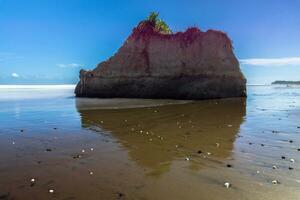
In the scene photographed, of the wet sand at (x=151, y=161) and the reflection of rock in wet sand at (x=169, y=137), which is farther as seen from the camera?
the reflection of rock in wet sand at (x=169, y=137)

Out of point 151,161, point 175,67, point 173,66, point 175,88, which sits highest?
point 173,66

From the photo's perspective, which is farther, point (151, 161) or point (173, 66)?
point (173, 66)

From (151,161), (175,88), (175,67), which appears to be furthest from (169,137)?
(175,67)

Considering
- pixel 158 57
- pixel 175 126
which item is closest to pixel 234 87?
pixel 158 57

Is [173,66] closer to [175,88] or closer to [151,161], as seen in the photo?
[175,88]

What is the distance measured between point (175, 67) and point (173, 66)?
0.77 feet

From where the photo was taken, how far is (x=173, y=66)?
1390 inches

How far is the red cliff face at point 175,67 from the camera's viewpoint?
34.4 metres

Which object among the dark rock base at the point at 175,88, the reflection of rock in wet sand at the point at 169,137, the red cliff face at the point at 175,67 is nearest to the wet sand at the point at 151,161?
the reflection of rock in wet sand at the point at 169,137

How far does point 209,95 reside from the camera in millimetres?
33844

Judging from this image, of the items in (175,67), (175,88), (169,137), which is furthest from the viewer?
(175,67)

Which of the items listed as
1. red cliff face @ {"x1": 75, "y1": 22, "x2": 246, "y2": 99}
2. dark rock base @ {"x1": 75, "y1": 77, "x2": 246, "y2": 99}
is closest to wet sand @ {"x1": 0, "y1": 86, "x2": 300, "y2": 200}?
dark rock base @ {"x1": 75, "y1": 77, "x2": 246, "y2": 99}

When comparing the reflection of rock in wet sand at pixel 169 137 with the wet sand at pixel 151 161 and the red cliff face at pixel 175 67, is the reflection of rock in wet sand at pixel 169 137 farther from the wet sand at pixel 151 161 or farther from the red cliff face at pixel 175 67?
the red cliff face at pixel 175 67

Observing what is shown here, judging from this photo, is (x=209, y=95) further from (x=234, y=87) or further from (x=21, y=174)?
(x=21, y=174)
